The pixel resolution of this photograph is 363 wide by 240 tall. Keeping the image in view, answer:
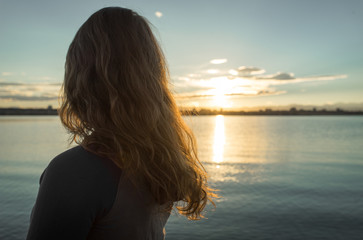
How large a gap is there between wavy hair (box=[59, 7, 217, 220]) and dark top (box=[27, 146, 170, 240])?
10 cm

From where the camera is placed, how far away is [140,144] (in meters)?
1.36

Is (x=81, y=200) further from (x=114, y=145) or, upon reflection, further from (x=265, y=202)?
(x=265, y=202)

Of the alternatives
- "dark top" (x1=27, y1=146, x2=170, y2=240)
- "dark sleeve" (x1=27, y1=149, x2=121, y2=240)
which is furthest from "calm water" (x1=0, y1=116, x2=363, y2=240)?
"dark sleeve" (x1=27, y1=149, x2=121, y2=240)

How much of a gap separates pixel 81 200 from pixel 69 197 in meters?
0.05

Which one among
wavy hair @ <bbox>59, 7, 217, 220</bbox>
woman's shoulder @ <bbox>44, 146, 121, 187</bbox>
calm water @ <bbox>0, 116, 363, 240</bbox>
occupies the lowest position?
calm water @ <bbox>0, 116, 363, 240</bbox>

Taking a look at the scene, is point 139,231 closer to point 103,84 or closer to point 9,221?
point 103,84

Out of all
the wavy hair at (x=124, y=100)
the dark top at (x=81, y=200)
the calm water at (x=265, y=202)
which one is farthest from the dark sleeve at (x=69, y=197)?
the calm water at (x=265, y=202)

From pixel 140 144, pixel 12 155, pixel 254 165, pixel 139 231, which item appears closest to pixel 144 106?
pixel 140 144

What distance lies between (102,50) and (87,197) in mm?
685

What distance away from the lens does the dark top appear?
40.1 inches

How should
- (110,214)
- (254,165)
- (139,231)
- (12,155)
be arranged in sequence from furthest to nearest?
1. (12,155)
2. (254,165)
3. (139,231)
4. (110,214)

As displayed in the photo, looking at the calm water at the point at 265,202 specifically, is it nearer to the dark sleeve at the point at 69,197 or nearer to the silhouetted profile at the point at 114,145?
the silhouetted profile at the point at 114,145

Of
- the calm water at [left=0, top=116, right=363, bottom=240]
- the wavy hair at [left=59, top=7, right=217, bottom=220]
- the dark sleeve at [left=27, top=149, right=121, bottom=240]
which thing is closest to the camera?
the dark sleeve at [left=27, top=149, right=121, bottom=240]

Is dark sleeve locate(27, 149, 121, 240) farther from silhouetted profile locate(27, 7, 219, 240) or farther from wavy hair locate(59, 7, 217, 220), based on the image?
wavy hair locate(59, 7, 217, 220)
